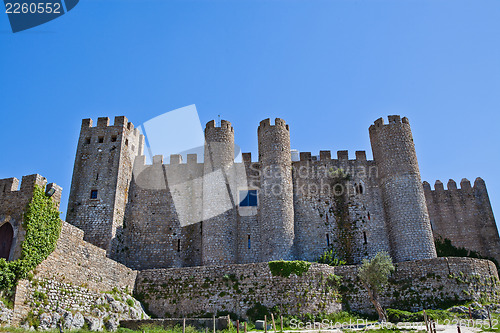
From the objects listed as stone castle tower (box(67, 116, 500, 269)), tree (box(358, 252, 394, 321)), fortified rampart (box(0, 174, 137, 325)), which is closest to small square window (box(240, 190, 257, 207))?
stone castle tower (box(67, 116, 500, 269))

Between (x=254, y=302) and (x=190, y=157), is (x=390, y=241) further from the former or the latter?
(x=190, y=157)

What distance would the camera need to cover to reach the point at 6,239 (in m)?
17.2

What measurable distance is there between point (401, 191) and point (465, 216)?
8.00 metres

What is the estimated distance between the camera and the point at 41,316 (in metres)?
16.5

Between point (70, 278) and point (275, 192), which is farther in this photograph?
point (275, 192)

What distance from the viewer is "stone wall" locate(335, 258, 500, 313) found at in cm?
2275

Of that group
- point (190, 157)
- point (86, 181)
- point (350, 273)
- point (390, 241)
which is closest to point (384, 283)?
point (350, 273)

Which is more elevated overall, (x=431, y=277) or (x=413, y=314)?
(x=431, y=277)

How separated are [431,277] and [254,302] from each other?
986 cm

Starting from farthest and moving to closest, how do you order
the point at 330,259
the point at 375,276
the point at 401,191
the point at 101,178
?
the point at 401,191 < the point at 330,259 < the point at 101,178 < the point at 375,276

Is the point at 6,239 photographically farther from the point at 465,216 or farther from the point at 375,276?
the point at 465,216

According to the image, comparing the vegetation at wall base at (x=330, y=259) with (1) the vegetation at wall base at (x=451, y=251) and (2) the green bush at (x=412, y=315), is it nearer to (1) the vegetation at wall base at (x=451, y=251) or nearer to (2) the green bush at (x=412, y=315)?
(2) the green bush at (x=412, y=315)

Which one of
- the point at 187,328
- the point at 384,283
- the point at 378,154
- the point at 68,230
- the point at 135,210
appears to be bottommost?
the point at 187,328

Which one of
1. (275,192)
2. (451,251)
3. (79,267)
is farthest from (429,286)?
(79,267)
